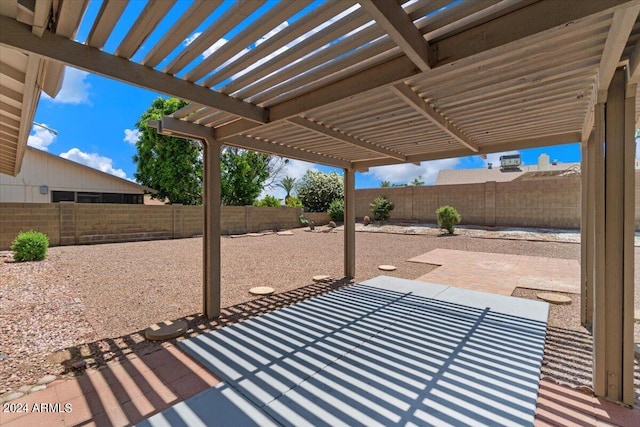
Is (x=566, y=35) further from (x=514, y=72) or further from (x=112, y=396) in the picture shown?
(x=112, y=396)

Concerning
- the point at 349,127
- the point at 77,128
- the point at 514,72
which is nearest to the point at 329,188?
the point at 77,128

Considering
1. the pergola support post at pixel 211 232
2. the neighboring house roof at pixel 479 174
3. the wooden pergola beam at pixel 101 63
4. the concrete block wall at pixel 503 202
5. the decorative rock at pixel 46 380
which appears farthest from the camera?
the neighboring house roof at pixel 479 174

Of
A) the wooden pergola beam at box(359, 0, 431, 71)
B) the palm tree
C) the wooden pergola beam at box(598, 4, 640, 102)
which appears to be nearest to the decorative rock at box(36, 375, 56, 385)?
the wooden pergola beam at box(359, 0, 431, 71)

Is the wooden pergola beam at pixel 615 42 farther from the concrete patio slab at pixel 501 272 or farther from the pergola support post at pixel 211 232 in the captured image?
the concrete patio slab at pixel 501 272

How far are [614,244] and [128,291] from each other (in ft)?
20.5

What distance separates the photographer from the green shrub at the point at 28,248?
7141 mm

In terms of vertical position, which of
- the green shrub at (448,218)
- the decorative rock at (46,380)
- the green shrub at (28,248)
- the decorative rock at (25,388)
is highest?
the green shrub at (448,218)

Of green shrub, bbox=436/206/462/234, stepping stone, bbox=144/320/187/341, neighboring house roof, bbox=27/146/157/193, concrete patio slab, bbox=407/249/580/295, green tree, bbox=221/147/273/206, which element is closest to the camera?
stepping stone, bbox=144/320/187/341

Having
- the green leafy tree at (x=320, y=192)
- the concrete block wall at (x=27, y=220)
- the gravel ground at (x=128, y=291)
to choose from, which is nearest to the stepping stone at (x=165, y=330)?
the gravel ground at (x=128, y=291)

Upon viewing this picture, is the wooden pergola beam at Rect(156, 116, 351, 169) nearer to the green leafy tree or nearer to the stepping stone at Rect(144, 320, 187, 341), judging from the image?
the stepping stone at Rect(144, 320, 187, 341)

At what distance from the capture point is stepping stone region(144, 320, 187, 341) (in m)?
3.10

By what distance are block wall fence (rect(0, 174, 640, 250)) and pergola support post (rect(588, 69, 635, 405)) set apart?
12762 mm

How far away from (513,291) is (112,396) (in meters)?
5.70

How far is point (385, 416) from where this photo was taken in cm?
194
